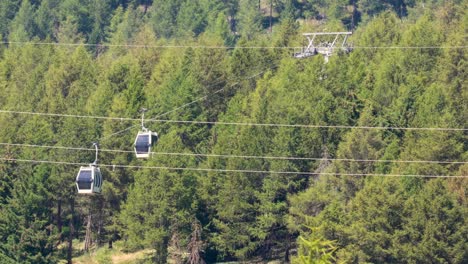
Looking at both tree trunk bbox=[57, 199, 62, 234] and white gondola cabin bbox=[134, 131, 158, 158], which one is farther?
tree trunk bbox=[57, 199, 62, 234]

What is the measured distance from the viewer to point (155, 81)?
108688 millimetres

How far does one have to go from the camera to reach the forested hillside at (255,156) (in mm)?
76250

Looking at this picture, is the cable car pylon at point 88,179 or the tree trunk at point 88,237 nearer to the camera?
the cable car pylon at point 88,179

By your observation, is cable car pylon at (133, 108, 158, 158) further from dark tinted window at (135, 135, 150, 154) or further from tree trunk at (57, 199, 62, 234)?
tree trunk at (57, 199, 62, 234)

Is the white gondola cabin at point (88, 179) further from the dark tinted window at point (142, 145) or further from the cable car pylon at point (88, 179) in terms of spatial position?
the dark tinted window at point (142, 145)

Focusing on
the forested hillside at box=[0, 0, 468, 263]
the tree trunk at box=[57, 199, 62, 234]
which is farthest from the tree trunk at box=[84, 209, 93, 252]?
the tree trunk at box=[57, 199, 62, 234]

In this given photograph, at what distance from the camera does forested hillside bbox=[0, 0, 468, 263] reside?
7625cm

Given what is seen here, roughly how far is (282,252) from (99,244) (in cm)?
1411

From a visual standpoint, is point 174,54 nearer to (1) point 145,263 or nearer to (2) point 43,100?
(2) point 43,100

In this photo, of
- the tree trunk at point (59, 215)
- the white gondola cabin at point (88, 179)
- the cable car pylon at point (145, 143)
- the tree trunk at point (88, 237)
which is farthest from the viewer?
the tree trunk at point (59, 215)

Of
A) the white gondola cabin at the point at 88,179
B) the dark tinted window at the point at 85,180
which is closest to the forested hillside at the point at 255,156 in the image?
the white gondola cabin at the point at 88,179

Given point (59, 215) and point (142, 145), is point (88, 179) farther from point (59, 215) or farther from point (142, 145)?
point (59, 215)

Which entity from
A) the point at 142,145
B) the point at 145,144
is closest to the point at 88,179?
the point at 142,145

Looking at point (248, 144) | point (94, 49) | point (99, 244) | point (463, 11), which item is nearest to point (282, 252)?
point (248, 144)
